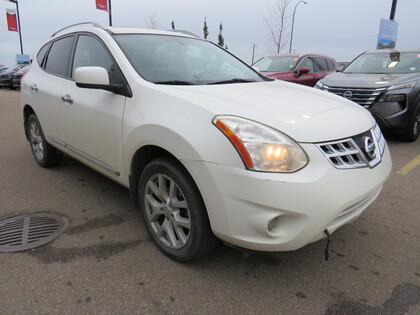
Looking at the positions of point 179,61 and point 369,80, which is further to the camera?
point 369,80

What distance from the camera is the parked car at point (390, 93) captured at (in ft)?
19.0

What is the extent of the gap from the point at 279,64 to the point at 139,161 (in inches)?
292

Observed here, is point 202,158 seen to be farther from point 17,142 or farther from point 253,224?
point 17,142

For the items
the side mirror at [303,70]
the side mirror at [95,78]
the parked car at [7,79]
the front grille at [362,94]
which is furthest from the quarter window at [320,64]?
the parked car at [7,79]

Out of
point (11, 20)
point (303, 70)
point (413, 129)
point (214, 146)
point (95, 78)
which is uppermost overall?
point (11, 20)

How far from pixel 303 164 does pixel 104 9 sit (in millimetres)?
17355

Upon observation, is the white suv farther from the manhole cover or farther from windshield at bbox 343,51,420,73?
windshield at bbox 343,51,420,73

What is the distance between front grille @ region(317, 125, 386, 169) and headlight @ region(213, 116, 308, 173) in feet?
0.59

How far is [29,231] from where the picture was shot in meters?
2.92

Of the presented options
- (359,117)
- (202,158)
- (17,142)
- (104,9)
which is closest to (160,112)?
(202,158)

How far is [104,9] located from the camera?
16.7 metres

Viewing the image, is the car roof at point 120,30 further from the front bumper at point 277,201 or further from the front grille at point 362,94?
the front grille at point 362,94

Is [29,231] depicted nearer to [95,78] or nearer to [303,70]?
[95,78]

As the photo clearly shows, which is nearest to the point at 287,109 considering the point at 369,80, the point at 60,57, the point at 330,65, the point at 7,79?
the point at 60,57
